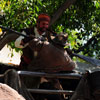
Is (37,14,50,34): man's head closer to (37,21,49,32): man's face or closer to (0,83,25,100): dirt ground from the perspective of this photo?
(37,21,49,32): man's face

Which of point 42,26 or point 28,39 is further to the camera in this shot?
point 42,26

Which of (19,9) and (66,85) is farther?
(19,9)

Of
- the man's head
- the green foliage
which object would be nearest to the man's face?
the man's head

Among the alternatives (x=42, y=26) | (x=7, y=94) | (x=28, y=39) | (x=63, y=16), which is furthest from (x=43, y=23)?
(x=63, y=16)

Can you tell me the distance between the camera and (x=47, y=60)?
3.22 m

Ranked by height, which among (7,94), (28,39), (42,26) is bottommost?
(7,94)

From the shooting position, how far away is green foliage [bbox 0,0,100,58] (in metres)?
6.25

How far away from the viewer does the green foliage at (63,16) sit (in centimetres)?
625

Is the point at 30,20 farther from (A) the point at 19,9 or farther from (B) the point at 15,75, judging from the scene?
(B) the point at 15,75

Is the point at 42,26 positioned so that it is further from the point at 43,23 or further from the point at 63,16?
the point at 63,16

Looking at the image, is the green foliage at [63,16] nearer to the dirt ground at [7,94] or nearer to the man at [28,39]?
the man at [28,39]

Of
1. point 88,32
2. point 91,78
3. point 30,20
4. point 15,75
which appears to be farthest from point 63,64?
point 88,32

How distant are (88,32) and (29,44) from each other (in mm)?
5055

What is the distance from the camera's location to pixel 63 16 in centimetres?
727
